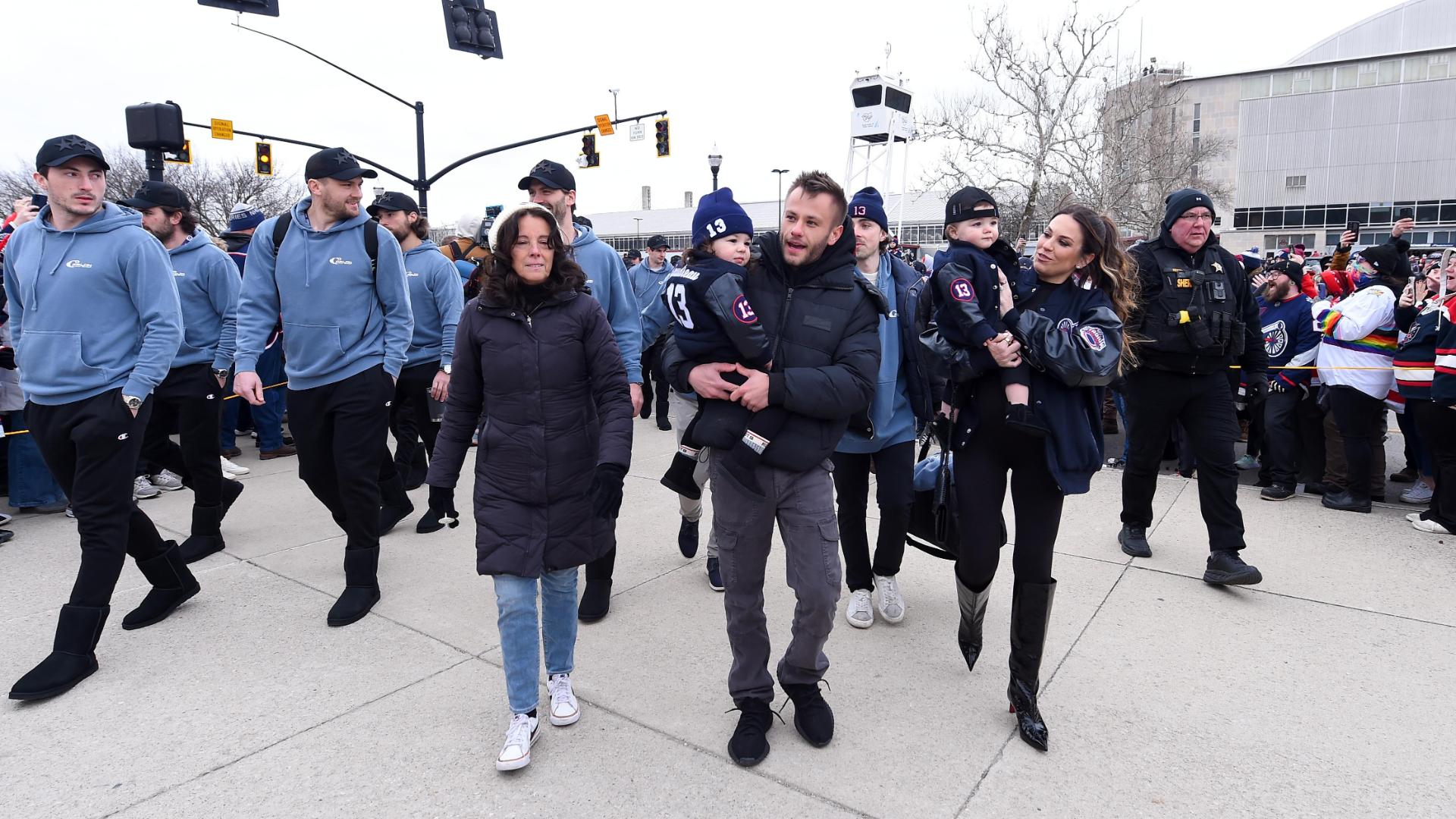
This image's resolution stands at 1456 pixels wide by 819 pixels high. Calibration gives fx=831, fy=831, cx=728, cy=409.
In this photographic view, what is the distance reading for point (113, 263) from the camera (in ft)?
11.8

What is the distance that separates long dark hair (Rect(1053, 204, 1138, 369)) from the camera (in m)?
2.93

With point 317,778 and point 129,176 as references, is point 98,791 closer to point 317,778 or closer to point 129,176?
point 317,778

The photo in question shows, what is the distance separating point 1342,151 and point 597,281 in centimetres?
6676

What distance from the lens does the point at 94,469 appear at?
3.48 meters

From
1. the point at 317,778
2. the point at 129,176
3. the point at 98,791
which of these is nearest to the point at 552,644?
the point at 317,778

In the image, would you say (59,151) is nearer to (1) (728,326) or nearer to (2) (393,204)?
(2) (393,204)

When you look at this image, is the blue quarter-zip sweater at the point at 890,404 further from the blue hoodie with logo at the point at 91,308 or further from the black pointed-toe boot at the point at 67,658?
the black pointed-toe boot at the point at 67,658

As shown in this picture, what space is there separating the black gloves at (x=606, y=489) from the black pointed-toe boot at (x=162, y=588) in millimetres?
2588

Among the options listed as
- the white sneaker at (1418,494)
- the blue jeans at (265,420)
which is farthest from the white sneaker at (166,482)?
the white sneaker at (1418,494)

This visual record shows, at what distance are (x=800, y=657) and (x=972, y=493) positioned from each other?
2.82 ft

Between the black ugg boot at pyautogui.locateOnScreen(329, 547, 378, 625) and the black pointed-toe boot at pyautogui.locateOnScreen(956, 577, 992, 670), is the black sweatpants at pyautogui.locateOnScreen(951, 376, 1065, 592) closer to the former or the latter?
the black pointed-toe boot at pyautogui.locateOnScreen(956, 577, 992, 670)

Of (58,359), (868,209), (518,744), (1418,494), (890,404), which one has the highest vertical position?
(868,209)

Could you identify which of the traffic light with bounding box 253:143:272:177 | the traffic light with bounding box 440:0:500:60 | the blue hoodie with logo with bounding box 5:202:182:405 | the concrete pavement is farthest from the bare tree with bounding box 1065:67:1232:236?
the traffic light with bounding box 253:143:272:177

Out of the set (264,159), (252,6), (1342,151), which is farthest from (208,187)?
(1342,151)
